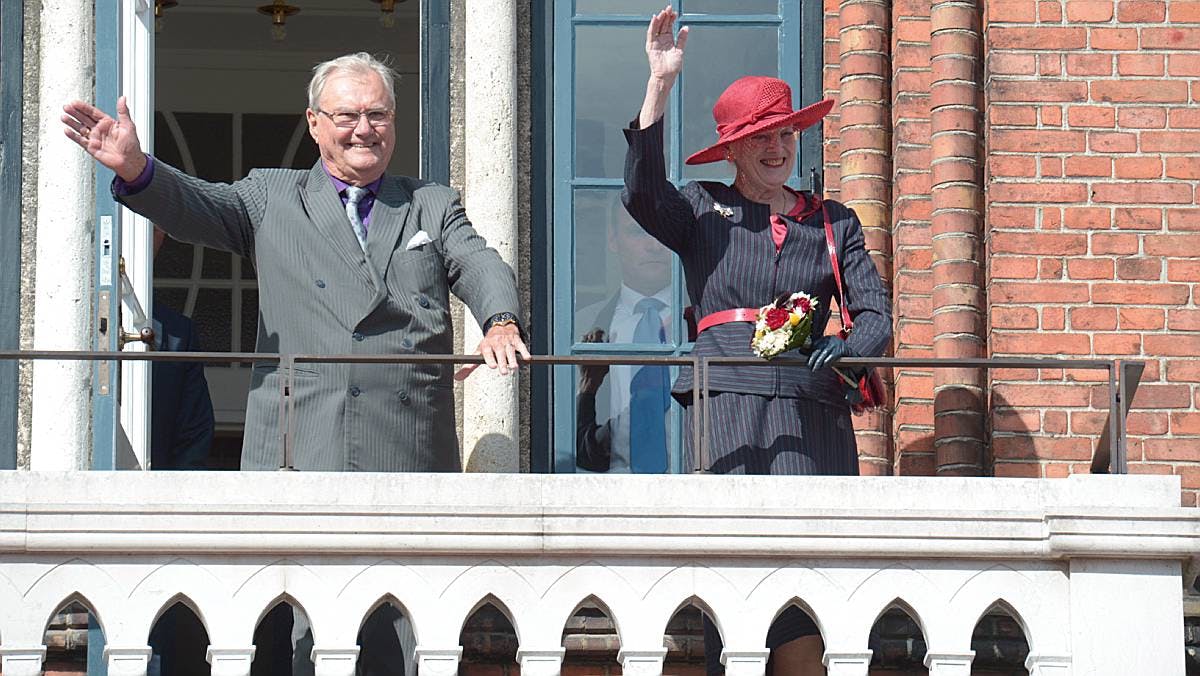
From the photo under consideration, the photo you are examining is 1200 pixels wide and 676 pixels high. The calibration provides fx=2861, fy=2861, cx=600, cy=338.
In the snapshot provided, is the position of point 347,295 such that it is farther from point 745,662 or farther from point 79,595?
point 745,662

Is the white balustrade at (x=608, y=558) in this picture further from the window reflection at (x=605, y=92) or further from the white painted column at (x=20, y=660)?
the window reflection at (x=605, y=92)

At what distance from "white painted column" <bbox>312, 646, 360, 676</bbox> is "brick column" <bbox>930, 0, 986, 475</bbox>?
2.26 m

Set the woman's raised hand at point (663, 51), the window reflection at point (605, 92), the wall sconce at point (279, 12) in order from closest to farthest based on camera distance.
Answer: the woman's raised hand at point (663, 51) → the window reflection at point (605, 92) → the wall sconce at point (279, 12)

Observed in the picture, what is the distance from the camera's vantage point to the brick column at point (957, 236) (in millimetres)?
8641

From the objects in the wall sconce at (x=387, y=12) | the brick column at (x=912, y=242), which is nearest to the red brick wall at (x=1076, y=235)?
the brick column at (x=912, y=242)

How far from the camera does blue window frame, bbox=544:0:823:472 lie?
889 cm

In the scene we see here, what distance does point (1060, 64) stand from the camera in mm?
8711

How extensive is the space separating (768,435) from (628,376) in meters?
1.37

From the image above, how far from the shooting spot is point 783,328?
736 centimetres

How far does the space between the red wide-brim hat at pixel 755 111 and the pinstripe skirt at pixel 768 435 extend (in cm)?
73

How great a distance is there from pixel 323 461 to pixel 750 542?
1130mm

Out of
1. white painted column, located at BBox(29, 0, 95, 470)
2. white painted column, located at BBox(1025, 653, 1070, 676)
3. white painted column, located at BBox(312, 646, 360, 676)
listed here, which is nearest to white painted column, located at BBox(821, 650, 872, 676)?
white painted column, located at BBox(1025, 653, 1070, 676)

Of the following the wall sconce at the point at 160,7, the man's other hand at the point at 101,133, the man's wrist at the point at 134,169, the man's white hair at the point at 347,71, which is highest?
the wall sconce at the point at 160,7

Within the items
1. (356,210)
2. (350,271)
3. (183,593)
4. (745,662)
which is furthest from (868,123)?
(183,593)
